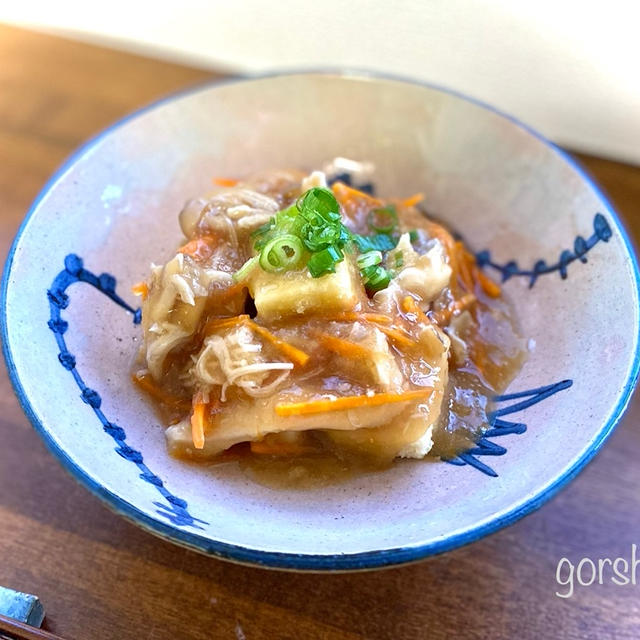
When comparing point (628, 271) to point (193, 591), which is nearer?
point (193, 591)

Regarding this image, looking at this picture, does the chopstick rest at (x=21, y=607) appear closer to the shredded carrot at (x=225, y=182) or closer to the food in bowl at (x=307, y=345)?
the food in bowl at (x=307, y=345)

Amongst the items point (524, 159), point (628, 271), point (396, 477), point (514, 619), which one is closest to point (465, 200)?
point (524, 159)

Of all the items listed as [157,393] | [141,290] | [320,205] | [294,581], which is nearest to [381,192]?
[320,205]

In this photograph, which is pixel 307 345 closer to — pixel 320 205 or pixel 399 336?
pixel 399 336

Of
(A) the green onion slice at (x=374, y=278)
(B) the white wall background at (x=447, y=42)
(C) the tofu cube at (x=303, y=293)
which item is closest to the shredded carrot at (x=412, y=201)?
(A) the green onion slice at (x=374, y=278)

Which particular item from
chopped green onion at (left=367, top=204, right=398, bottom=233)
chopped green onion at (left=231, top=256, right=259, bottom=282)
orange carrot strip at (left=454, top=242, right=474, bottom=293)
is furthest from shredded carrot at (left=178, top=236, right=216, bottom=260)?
orange carrot strip at (left=454, top=242, right=474, bottom=293)

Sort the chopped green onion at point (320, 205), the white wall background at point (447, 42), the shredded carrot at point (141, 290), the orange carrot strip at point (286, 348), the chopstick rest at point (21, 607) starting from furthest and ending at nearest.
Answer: the white wall background at point (447, 42)
the shredded carrot at point (141, 290)
the chopped green onion at point (320, 205)
the orange carrot strip at point (286, 348)
the chopstick rest at point (21, 607)

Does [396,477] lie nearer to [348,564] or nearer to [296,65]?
[348,564]
